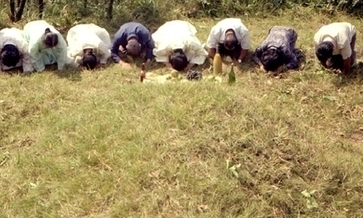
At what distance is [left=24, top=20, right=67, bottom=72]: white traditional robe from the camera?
6.26 metres

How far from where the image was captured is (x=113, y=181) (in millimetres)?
4039

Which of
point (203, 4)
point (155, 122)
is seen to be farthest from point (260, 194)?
point (203, 4)

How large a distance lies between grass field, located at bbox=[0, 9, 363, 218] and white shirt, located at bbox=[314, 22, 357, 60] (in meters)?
0.85

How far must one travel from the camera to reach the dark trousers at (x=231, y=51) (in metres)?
6.55

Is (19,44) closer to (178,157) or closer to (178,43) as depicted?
(178,43)

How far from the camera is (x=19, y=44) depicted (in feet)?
20.7

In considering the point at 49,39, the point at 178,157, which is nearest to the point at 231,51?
the point at 49,39

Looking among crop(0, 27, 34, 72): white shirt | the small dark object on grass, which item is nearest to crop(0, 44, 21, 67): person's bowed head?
crop(0, 27, 34, 72): white shirt

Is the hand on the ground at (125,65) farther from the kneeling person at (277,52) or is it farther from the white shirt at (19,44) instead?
the kneeling person at (277,52)

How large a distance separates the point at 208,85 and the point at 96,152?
1186 mm

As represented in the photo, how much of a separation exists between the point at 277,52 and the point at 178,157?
2657mm

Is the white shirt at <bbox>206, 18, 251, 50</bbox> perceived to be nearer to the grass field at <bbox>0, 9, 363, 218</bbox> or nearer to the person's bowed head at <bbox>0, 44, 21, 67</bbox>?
the grass field at <bbox>0, 9, 363, 218</bbox>

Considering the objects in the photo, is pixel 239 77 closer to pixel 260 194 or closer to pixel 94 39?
pixel 94 39

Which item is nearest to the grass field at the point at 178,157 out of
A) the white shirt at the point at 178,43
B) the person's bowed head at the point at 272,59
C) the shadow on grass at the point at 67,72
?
the shadow on grass at the point at 67,72
